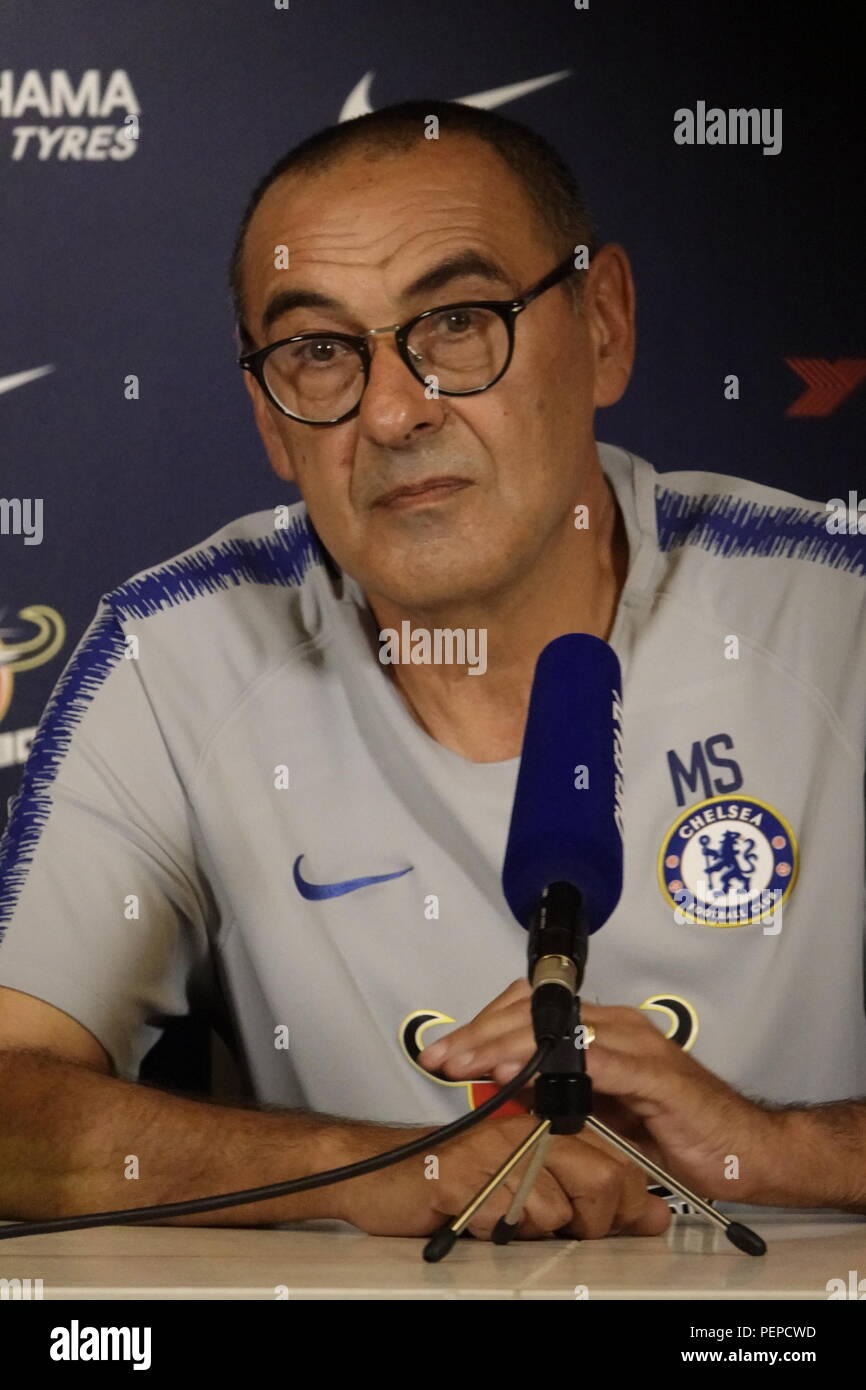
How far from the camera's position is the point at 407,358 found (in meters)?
1.49

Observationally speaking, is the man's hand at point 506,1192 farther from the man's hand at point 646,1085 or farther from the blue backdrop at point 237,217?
the blue backdrop at point 237,217

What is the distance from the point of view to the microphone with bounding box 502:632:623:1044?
77cm

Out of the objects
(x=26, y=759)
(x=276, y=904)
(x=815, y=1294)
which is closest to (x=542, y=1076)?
(x=815, y=1294)

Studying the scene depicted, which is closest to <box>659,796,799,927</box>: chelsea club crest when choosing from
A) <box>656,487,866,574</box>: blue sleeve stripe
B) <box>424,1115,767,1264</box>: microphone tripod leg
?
<box>656,487,866,574</box>: blue sleeve stripe

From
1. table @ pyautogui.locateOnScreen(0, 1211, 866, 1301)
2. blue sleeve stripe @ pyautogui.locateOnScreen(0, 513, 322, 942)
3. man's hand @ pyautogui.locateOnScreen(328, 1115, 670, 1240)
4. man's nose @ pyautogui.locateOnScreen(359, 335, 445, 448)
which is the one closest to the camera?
table @ pyautogui.locateOnScreen(0, 1211, 866, 1301)

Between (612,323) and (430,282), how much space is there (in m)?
0.27

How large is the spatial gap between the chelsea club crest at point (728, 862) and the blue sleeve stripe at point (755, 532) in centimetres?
28

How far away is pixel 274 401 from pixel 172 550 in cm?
26

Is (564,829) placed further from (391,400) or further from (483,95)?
(483,95)

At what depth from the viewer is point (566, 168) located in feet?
5.53

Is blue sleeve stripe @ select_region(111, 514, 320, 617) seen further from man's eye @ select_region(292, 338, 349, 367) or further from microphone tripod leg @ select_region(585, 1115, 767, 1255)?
microphone tripod leg @ select_region(585, 1115, 767, 1255)

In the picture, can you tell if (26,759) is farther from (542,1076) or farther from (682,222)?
(542,1076)


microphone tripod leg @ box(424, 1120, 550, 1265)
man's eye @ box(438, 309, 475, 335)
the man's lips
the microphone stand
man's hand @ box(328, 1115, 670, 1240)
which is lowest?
man's hand @ box(328, 1115, 670, 1240)

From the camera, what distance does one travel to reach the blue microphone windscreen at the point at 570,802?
83 cm
